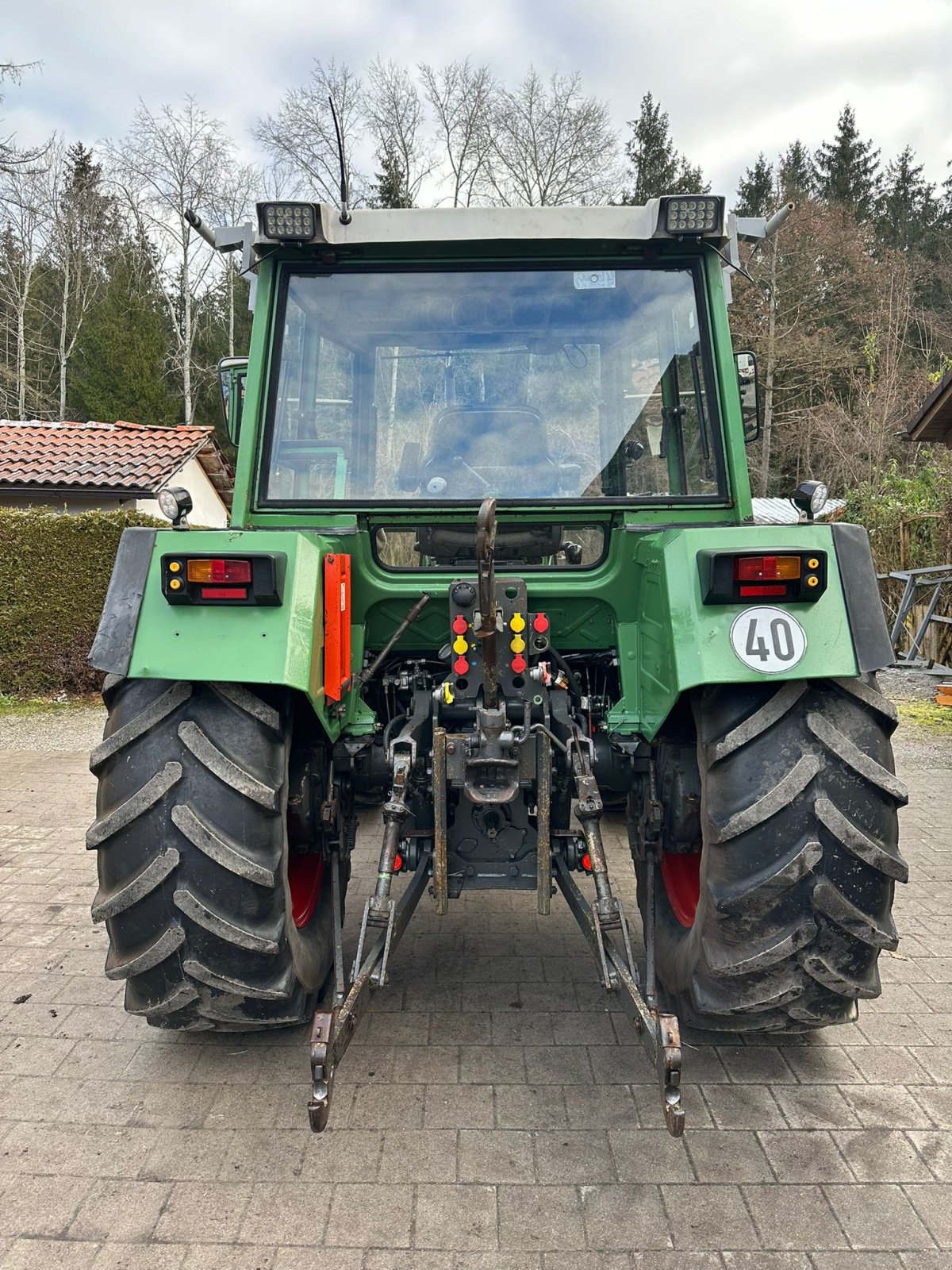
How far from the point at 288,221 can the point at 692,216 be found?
4.35 ft

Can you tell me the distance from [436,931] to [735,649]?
213 centimetres

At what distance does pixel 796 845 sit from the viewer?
2305 millimetres

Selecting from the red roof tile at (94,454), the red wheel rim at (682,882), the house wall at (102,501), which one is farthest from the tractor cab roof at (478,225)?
the red roof tile at (94,454)

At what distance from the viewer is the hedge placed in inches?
391

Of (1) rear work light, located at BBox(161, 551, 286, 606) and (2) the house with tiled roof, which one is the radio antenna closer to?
(1) rear work light, located at BBox(161, 551, 286, 606)

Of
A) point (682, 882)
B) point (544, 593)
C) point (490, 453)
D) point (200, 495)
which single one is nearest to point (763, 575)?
point (544, 593)

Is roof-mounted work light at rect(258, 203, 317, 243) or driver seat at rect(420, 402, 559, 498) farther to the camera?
driver seat at rect(420, 402, 559, 498)

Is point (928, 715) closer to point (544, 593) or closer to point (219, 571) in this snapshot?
point (544, 593)

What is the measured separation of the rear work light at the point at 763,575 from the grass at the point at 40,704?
28.5 ft

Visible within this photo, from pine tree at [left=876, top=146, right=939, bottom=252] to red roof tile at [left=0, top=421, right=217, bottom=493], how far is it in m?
27.4

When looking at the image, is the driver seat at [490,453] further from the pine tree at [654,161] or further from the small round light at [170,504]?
the pine tree at [654,161]

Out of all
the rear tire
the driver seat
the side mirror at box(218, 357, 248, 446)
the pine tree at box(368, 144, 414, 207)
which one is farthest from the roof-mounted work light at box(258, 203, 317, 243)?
the pine tree at box(368, 144, 414, 207)

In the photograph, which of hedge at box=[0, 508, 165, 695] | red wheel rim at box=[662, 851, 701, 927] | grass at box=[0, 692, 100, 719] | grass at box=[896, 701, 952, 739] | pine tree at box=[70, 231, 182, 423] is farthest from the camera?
pine tree at box=[70, 231, 182, 423]

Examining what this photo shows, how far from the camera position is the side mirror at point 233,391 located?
3.52m
